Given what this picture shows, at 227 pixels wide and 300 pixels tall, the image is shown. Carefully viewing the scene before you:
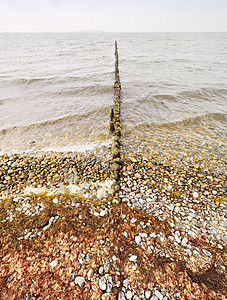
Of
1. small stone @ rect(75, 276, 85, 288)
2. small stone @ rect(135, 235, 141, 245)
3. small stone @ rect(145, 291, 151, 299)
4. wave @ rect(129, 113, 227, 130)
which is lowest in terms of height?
small stone @ rect(75, 276, 85, 288)

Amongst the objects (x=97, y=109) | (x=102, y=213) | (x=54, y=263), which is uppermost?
(x=97, y=109)

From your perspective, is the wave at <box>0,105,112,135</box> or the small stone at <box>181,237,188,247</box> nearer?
the small stone at <box>181,237,188,247</box>

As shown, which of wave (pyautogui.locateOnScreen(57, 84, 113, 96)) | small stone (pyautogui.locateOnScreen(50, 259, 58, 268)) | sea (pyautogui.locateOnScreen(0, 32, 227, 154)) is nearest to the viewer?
small stone (pyautogui.locateOnScreen(50, 259, 58, 268))

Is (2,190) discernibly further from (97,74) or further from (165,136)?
(97,74)

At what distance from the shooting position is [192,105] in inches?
527

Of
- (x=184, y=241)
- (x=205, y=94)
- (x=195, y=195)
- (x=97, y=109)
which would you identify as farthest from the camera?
(x=205, y=94)

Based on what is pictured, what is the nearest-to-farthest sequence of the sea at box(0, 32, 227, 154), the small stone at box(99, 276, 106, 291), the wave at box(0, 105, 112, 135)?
the small stone at box(99, 276, 106, 291), the sea at box(0, 32, 227, 154), the wave at box(0, 105, 112, 135)

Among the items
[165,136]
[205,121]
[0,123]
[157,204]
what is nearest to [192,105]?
[205,121]

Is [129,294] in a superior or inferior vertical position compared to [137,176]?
inferior

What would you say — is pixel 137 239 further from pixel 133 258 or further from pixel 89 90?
pixel 89 90

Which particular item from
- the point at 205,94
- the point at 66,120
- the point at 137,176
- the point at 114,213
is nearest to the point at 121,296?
the point at 114,213

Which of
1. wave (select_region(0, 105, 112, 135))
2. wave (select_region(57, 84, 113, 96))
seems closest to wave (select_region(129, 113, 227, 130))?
wave (select_region(0, 105, 112, 135))

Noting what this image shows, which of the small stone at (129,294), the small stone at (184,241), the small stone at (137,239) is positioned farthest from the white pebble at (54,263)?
the small stone at (184,241)

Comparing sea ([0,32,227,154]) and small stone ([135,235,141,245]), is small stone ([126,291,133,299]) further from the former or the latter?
sea ([0,32,227,154])
